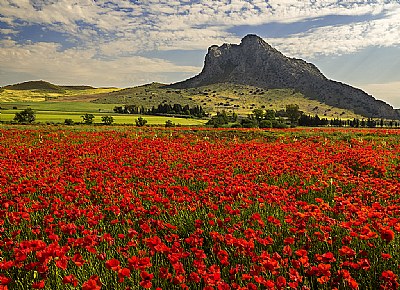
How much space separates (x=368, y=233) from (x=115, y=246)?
3167mm

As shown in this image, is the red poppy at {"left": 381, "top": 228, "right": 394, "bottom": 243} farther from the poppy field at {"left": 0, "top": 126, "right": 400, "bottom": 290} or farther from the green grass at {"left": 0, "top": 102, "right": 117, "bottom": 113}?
the green grass at {"left": 0, "top": 102, "right": 117, "bottom": 113}

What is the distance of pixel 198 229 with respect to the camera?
4078mm

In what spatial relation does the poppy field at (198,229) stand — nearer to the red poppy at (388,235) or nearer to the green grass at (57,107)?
the red poppy at (388,235)

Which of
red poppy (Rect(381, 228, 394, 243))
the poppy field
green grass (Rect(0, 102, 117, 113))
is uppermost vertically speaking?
green grass (Rect(0, 102, 117, 113))

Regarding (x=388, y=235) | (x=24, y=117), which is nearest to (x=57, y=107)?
(x=24, y=117)

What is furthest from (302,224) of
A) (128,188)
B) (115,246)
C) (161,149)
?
(161,149)

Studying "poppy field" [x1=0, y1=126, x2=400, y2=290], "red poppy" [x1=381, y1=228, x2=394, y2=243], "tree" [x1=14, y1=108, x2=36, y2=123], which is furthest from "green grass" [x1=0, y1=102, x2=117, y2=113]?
"red poppy" [x1=381, y1=228, x2=394, y2=243]

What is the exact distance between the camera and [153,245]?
3.70 m

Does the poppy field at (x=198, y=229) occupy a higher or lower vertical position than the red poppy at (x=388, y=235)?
lower

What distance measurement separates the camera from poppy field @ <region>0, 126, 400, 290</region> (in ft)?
10.9

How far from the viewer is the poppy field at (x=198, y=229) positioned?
10.9 ft

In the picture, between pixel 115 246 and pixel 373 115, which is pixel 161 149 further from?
pixel 373 115

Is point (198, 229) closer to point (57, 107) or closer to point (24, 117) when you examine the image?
point (24, 117)

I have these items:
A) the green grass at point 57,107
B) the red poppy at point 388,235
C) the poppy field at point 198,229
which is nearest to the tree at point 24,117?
the green grass at point 57,107
